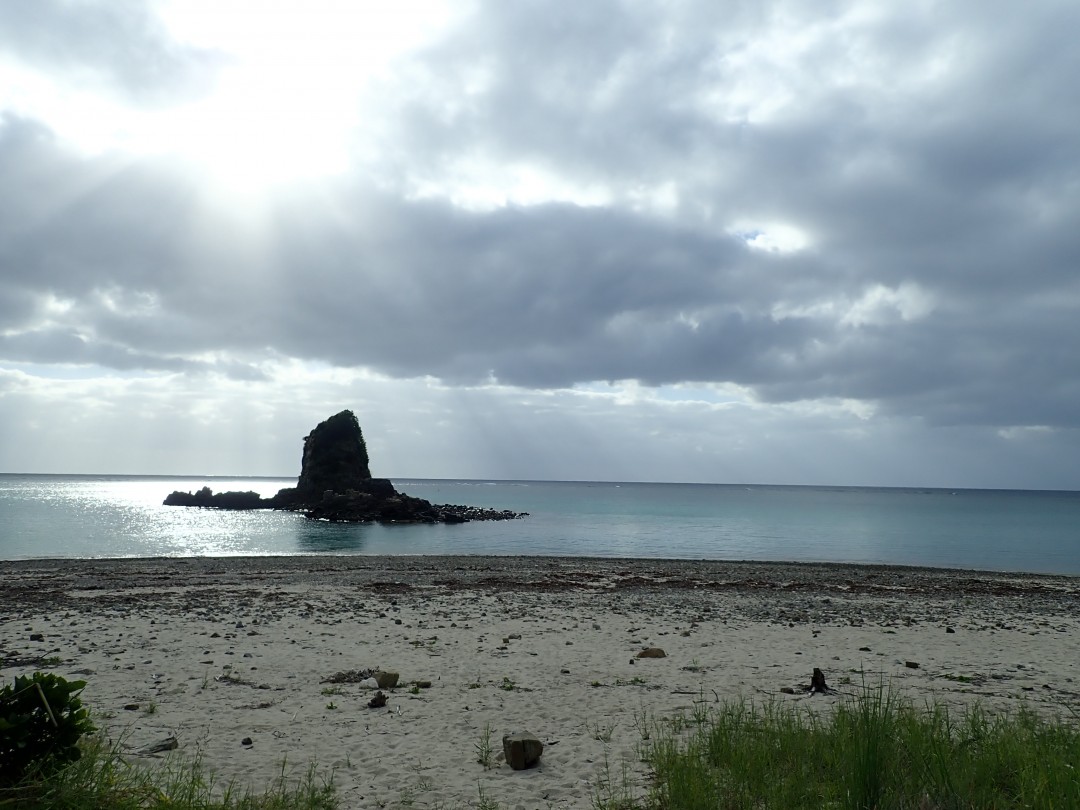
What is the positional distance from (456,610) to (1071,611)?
2204 cm

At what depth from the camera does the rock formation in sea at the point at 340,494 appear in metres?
102

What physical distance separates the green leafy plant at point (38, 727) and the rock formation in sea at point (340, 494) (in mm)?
95172

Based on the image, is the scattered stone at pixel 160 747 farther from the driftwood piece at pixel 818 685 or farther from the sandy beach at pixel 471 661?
the driftwood piece at pixel 818 685

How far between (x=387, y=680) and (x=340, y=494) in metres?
106

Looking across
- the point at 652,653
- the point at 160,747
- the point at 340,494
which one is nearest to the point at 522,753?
A: the point at 160,747

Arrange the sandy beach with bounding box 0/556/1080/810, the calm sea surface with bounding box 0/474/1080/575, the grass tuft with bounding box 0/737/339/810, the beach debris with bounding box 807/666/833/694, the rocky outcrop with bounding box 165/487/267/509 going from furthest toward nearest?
the rocky outcrop with bounding box 165/487/267/509, the calm sea surface with bounding box 0/474/1080/575, the beach debris with bounding box 807/666/833/694, the sandy beach with bounding box 0/556/1080/810, the grass tuft with bounding box 0/737/339/810

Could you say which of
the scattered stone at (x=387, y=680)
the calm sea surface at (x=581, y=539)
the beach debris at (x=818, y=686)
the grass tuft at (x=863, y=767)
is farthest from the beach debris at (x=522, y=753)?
the calm sea surface at (x=581, y=539)

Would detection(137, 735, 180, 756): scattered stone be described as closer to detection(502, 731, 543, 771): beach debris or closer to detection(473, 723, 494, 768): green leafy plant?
detection(473, 723, 494, 768): green leafy plant

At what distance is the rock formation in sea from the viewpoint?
102250mm

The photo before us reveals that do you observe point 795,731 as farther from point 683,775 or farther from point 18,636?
point 18,636

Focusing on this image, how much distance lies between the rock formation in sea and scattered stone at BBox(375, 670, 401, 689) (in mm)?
88493

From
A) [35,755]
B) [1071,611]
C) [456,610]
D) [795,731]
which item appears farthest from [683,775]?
[1071,611]

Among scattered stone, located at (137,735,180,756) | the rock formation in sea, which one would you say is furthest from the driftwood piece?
the rock formation in sea

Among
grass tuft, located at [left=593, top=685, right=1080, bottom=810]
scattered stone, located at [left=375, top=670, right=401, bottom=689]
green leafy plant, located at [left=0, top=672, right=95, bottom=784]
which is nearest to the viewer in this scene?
green leafy plant, located at [left=0, top=672, right=95, bottom=784]
